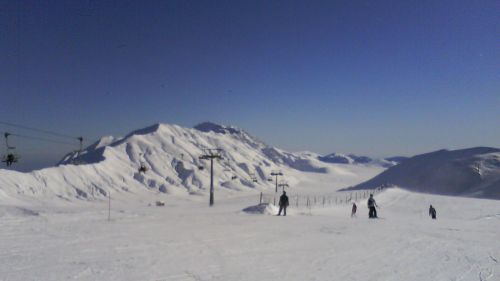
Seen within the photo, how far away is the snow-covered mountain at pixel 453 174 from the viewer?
95056mm

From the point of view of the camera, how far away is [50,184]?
116 m

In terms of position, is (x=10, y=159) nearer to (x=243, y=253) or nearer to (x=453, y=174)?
(x=243, y=253)

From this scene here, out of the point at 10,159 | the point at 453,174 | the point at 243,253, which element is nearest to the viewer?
the point at 243,253

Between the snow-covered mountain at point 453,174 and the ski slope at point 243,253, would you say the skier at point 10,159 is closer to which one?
the ski slope at point 243,253

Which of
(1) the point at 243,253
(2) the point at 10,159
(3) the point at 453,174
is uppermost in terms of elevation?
(3) the point at 453,174

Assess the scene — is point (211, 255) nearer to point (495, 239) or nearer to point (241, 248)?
point (241, 248)

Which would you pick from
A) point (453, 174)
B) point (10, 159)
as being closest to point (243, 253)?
point (10, 159)

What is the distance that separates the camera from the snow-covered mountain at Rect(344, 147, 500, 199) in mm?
95056

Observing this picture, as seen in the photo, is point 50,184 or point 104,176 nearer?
point 50,184

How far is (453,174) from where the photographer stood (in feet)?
357

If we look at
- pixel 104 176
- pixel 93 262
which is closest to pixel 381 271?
pixel 93 262

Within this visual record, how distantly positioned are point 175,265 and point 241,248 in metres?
2.84

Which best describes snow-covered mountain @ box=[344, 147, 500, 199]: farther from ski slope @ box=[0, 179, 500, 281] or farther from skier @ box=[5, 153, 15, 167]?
skier @ box=[5, 153, 15, 167]

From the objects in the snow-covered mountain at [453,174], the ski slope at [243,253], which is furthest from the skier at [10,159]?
the snow-covered mountain at [453,174]
